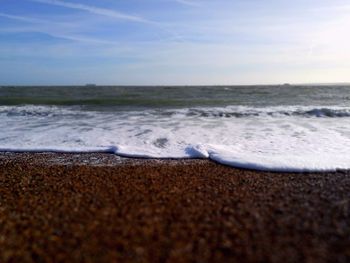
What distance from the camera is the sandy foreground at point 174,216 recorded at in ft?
11.3

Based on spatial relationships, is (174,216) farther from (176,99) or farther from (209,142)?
(176,99)

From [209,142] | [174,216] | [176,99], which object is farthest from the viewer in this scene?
[176,99]

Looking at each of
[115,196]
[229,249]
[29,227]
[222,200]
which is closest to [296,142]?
[222,200]

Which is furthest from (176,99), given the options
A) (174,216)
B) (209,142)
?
(174,216)

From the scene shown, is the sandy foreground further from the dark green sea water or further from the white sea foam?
the dark green sea water

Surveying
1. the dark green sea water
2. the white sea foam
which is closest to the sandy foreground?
the white sea foam

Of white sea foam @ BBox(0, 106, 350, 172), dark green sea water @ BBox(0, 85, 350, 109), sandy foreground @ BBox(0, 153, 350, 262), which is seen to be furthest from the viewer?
dark green sea water @ BBox(0, 85, 350, 109)

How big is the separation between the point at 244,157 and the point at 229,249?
4110 mm

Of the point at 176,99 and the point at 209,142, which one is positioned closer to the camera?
the point at 209,142

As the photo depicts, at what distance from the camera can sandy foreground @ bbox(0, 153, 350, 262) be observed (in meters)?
3.44

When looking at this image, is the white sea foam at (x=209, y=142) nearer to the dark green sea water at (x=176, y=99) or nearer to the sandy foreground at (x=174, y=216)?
the sandy foreground at (x=174, y=216)

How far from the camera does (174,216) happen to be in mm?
4250

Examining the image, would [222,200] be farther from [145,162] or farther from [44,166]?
[44,166]

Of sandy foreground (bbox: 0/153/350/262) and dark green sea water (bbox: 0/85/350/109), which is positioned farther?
dark green sea water (bbox: 0/85/350/109)
